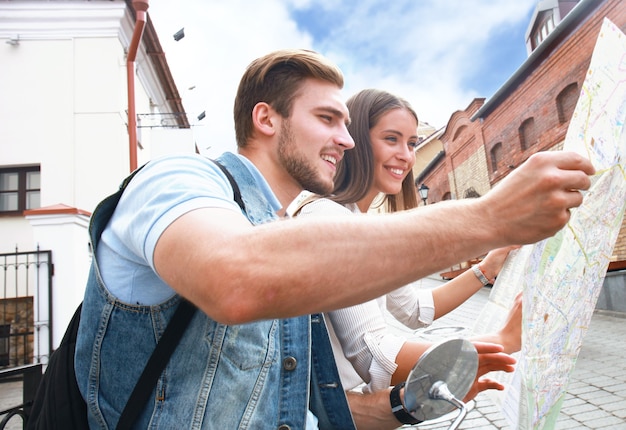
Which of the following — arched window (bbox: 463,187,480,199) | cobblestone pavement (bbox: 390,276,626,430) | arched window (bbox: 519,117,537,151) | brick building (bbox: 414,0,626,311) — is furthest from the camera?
arched window (bbox: 463,187,480,199)

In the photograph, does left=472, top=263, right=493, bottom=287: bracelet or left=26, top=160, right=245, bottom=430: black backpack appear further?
left=472, top=263, right=493, bottom=287: bracelet

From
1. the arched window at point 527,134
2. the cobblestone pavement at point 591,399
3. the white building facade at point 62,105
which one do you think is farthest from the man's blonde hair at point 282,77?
the arched window at point 527,134

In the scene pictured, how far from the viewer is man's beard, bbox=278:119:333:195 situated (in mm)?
1523

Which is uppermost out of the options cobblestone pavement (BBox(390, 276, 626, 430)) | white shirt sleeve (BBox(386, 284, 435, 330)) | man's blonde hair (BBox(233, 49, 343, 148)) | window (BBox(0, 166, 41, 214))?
window (BBox(0, 166, 41, 214))

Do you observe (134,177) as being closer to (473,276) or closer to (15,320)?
(473,276)

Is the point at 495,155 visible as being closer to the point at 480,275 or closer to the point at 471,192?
the point at 471,192

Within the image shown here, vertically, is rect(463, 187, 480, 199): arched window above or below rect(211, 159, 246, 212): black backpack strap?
above

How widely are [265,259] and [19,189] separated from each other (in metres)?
12.0

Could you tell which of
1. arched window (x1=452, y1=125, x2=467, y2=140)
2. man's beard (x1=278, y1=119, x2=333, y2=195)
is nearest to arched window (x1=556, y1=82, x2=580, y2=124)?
arched window (x1=452, y1=125, x2=467, y2=140)

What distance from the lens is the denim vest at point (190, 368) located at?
102 cm

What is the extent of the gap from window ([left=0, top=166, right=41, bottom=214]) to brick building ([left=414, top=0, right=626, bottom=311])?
11464mm

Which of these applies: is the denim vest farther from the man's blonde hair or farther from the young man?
the man's blonde hair

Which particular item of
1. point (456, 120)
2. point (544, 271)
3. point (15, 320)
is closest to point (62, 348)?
point (544, 271)

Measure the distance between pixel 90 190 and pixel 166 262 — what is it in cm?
1128
